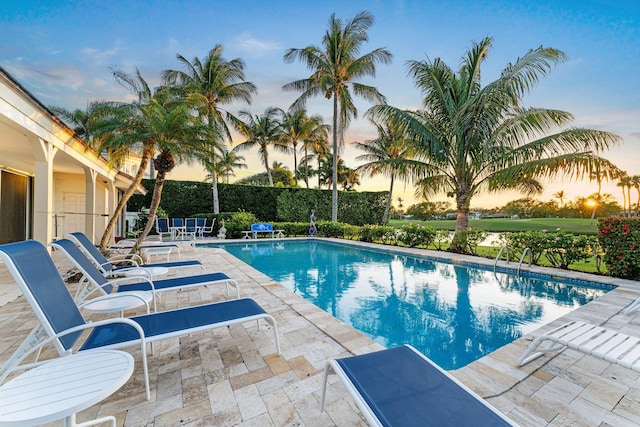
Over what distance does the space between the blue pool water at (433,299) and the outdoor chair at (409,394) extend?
2.06m

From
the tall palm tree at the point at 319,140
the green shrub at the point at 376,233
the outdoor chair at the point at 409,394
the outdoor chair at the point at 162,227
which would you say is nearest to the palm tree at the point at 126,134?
the outdoor chair at the point at 162,227

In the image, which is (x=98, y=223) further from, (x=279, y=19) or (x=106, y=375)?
(x=106, y=375)

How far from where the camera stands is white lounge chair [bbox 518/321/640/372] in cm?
213

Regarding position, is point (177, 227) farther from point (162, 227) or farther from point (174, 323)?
point (174, 323)

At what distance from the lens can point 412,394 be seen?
1646mm

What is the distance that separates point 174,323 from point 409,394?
2100 millimetres

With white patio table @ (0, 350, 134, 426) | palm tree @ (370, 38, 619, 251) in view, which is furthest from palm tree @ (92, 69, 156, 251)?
Answer: palm tree @ (370, 38, 619, 251)

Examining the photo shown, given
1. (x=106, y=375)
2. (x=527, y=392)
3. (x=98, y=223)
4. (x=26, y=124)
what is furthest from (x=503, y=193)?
(x=98, y=223)

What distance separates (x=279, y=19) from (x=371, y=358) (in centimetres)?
1146

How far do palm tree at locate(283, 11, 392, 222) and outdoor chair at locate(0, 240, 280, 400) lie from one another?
570 inches

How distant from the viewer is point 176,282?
4.11 metres

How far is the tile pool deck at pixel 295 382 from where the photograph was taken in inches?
80.0

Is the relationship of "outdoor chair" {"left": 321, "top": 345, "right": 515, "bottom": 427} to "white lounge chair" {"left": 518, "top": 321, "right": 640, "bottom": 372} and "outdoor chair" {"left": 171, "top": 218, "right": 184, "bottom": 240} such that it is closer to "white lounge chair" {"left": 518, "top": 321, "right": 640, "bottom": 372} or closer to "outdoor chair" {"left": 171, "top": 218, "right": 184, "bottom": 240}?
"white lounge chair" {"left": 518, "top": 321, "right": 640, "bottom": 372}

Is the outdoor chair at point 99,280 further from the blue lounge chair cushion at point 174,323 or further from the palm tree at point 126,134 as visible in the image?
the palm tree at point 126,134
